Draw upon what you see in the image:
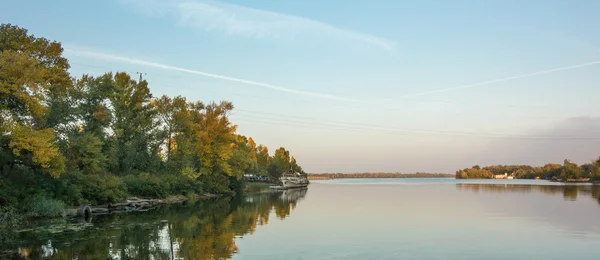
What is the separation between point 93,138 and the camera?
4197cm

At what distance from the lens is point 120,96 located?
59688 millimetres

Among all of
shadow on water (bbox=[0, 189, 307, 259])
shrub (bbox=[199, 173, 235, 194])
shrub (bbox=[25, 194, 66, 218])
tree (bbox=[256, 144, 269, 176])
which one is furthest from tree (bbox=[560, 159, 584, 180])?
shrub (bbox=[25, 194, 66, 218])

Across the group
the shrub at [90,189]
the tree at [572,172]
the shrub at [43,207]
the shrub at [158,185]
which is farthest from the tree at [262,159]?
the tree at [572,172]

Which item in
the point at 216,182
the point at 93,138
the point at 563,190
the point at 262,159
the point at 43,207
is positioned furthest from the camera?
the point at 262,159

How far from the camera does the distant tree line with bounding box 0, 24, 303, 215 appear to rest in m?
31.5

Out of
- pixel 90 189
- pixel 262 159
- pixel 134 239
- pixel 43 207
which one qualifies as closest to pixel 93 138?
pixel 90 189

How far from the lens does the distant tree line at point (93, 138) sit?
3148 cm

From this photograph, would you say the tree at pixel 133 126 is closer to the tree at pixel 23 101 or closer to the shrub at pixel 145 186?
the shrub at pixel 145 186

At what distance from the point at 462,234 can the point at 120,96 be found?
4643cm

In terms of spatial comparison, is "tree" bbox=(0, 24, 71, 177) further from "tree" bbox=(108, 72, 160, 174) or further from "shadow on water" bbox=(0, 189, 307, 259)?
"tree" bbox=(108, 72, 160, 174)

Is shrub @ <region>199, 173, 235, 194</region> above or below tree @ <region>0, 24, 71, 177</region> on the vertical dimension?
below

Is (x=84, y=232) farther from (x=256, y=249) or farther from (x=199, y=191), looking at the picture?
(x=199, y=191)

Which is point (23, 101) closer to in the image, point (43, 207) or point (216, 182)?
point (43, 207)

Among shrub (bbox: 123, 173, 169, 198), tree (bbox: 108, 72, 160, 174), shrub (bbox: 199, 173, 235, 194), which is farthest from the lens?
shrub (bbox: 199, 173, 235, 194)
